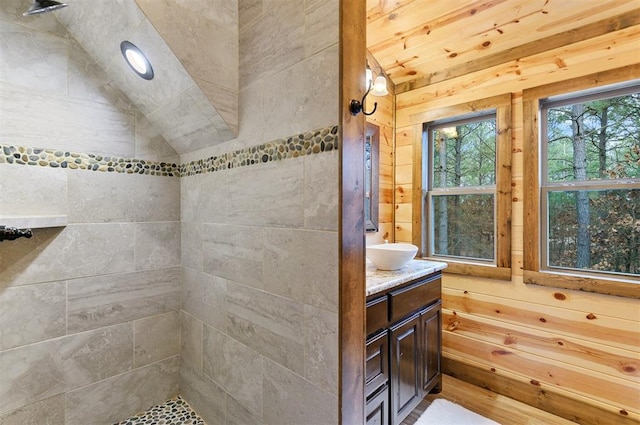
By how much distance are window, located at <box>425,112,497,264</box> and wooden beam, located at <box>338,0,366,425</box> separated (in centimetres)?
179

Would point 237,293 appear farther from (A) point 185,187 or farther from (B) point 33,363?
(B) point 33,363

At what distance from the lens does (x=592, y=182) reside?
2002mm

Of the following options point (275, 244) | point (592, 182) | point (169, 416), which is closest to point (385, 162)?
point (592, 182)

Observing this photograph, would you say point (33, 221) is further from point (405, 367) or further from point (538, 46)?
point (538, 46)

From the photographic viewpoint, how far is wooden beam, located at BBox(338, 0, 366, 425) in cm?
98

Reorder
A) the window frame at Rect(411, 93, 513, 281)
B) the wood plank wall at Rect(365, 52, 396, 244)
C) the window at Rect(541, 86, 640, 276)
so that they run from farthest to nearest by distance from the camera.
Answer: the wood plank wall at Rect(365, 52, 396, 244)
the window frame at Rect(411, 93, 513, 281)
the window at Rect(541, 86, 640, 276)

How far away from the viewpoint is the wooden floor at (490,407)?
1.92 metres

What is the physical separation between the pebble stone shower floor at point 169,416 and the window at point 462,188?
82.7 inches

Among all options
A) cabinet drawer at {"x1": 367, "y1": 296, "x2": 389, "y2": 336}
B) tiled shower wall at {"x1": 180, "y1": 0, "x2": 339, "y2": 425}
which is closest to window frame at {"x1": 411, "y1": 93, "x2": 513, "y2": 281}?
cabinet drawer at {"x1": 367, "y1": 296, "x2": 389, "y2": 336}

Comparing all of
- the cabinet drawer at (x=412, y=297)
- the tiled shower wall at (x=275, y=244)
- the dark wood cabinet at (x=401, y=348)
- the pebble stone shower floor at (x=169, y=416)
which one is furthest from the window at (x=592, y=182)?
the pebble stone shower floor at (x=169, y=416)

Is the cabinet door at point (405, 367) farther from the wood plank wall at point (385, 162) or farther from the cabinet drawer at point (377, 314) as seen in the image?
the wood plank wall at point (385, 162)

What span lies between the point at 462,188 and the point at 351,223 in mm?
1891

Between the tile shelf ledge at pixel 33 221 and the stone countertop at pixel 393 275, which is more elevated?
the tile shelf ledge at pixel 33 221

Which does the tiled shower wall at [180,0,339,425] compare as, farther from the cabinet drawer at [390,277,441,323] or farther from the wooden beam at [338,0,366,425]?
the cabinet drawer at [390,277,441,323]
